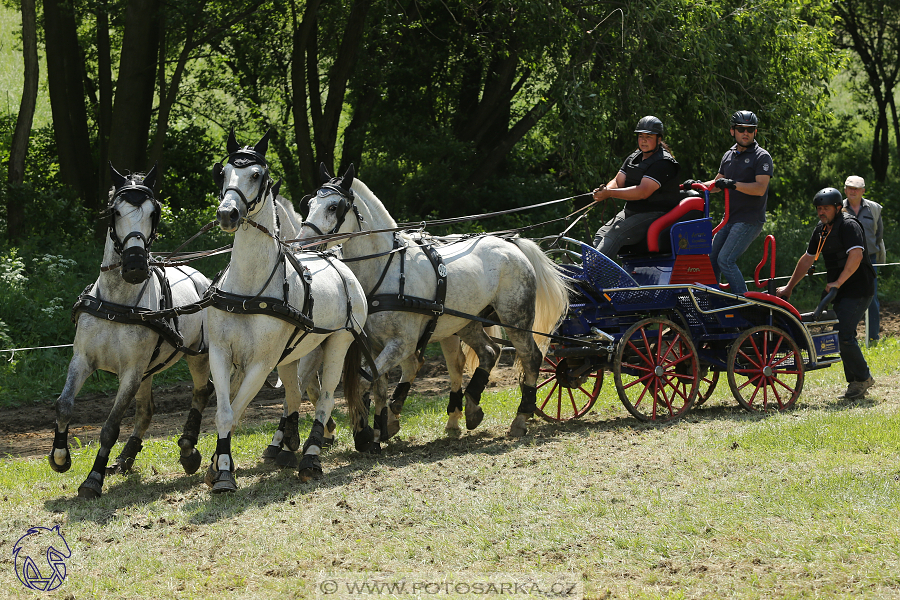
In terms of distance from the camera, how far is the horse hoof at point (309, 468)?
21.4ft

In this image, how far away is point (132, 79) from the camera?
14586mm

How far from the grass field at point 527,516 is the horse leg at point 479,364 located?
0.57m

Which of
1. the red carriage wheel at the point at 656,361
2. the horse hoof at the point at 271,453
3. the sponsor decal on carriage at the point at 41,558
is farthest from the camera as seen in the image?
the red carriage wheel at the point at 656,361

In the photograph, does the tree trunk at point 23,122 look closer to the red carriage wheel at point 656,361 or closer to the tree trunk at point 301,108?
the tree trunk at point 301,108

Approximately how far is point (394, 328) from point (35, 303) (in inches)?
261

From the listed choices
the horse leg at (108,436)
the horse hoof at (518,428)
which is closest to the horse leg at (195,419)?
the horse leg at (108,436)

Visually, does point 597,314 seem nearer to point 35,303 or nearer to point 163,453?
point 163,453

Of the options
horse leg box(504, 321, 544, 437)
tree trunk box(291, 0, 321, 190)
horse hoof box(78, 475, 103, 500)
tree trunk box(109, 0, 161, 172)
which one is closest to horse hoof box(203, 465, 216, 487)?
horse hoof box(78, 475, 103, 500)

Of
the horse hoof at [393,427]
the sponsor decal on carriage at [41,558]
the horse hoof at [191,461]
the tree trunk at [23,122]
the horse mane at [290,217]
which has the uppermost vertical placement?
the tree trunk at [23,122]

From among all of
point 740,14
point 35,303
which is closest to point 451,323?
point 35,303

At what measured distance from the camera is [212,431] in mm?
8969

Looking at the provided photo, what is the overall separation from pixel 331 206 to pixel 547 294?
2.33m

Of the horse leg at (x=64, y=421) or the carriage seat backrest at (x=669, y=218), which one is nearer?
the horse leg at (x=64, y=421)

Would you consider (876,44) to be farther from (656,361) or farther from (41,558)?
(41,558)
